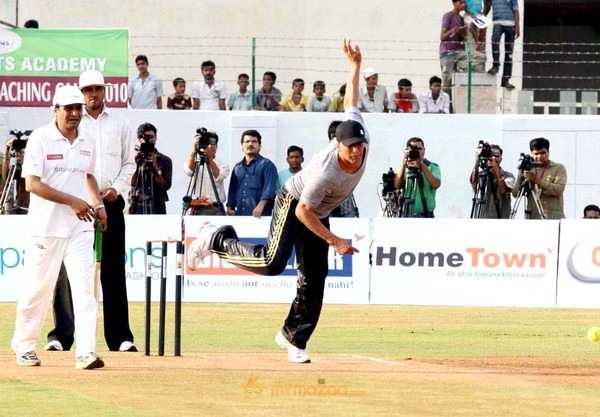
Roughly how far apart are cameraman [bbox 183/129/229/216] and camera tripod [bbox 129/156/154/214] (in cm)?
61

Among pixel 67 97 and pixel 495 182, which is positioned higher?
pixel 67 97

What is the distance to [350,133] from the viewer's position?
1038 centimetres

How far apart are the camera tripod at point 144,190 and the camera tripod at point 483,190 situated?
5.20m

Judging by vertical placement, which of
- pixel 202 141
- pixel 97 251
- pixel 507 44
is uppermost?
pixel 507 44

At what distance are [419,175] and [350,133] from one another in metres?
10.9

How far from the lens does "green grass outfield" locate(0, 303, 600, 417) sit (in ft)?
29.1

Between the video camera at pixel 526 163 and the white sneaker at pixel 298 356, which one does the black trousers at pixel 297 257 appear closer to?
the white sneaker at pixel 298 356

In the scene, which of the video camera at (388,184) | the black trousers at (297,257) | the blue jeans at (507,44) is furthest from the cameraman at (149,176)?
the black trousers at (297,257)

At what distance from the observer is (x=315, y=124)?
84.2 ft

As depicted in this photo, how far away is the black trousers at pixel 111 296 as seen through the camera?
12742 mm

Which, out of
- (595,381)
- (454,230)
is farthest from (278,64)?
(595,381)

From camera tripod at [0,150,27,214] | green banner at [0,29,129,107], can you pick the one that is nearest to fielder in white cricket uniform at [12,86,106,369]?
camera tripod at [0,150,27,214]

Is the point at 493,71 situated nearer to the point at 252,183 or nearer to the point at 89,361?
the point at 252,183

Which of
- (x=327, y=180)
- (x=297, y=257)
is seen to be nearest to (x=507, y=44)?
(x=297, y=257)
